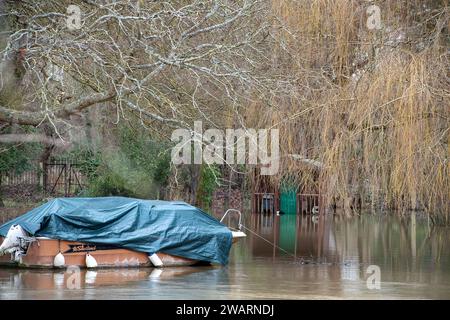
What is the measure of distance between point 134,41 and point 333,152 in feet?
15.6

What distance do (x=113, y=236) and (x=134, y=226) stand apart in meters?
0.56

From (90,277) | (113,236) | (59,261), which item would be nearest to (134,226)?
(113,236)

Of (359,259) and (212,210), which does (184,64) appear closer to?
(359,259)

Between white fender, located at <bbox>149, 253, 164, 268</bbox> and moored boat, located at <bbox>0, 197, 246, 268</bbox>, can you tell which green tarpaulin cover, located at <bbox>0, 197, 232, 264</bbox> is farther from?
white fender, located at <bbox>149, 253, 164, 268</bbox>

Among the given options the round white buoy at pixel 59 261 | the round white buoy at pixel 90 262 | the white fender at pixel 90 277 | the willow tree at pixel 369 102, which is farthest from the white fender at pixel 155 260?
the willow tree at pixel 369 102

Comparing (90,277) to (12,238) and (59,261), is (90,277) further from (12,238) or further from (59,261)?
(12,238)

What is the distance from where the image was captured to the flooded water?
1559 centimetres

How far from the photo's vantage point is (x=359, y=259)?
22.3 meters

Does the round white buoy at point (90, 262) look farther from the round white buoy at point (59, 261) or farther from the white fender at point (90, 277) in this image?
the round white buoy at point (59, 261)

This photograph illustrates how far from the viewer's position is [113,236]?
19203 mm

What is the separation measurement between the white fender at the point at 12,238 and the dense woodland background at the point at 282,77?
6.75 ft

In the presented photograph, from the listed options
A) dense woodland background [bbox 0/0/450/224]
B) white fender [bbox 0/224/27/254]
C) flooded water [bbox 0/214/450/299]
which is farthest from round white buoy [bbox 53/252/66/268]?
dense woodland background [bbox 0/0/450/224]
